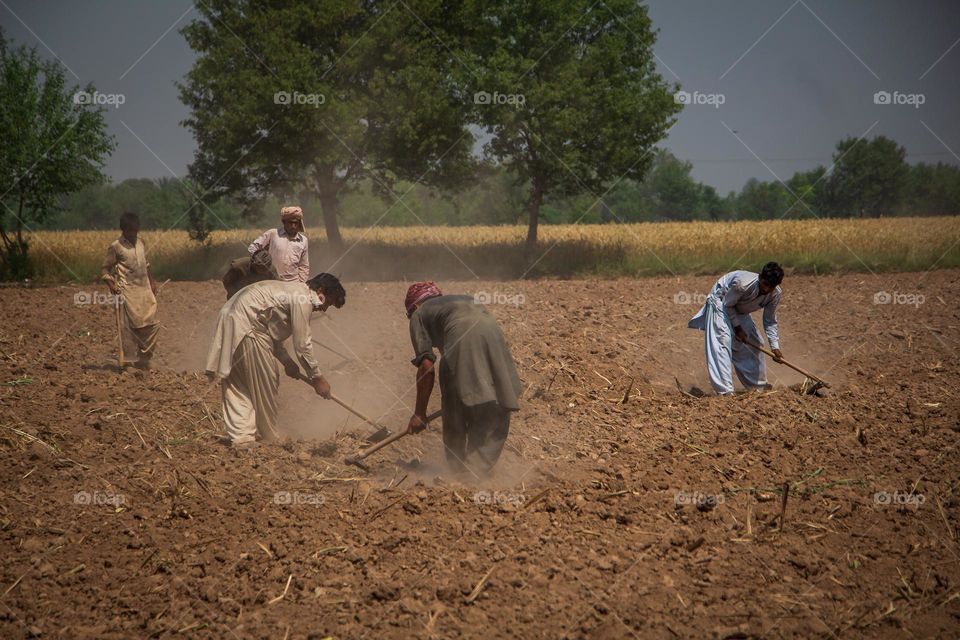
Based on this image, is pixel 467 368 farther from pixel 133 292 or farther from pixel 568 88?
pixel 568 88

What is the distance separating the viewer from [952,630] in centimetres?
398

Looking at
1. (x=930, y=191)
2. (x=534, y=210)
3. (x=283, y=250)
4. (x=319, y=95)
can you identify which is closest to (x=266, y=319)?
(x=283, y=250)

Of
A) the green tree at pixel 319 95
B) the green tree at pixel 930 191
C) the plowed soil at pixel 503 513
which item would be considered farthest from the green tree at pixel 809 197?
the plowed soil at pixel 503 513

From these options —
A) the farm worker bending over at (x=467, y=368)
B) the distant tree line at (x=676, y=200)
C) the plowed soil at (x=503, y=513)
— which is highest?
the distant tree line at (x=676, y=200)

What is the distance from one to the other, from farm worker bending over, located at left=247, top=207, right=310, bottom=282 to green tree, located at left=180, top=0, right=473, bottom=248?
34.1 ft

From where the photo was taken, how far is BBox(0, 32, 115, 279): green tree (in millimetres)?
18203

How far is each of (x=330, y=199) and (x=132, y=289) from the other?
1185cm

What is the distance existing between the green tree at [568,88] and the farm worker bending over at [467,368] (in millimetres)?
13217

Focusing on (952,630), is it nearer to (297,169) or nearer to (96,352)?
(96,352)

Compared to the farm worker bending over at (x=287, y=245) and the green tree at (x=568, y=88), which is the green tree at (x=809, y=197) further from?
the farm worker bending over at (x=287, y=245)

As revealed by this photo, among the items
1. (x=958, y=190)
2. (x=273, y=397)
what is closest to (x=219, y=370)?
(x=273, y=397)

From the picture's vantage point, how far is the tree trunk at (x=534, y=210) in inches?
777

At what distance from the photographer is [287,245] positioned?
7914 millimetres

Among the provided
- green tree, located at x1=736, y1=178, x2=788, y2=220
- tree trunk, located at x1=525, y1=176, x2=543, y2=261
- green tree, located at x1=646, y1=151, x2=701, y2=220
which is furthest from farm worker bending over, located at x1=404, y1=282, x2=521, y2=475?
green tree, located at x1=736, y1=178, x2=788, y2=220
